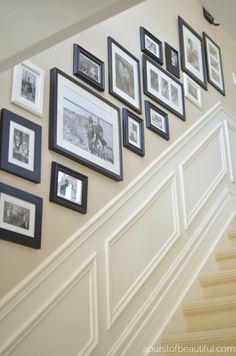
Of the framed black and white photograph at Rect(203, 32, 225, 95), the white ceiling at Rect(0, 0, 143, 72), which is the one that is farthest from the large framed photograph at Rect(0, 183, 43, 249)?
the framed black and white photograph at Rect(203, 32, 225, 95)

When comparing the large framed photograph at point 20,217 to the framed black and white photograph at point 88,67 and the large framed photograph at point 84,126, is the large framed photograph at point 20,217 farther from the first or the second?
the framed black and white photograph at point 88,67

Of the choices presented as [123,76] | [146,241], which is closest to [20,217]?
[146,241]

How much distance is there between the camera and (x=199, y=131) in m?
4.41

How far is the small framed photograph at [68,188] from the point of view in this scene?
2.75 meters

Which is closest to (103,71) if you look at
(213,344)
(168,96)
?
(168,96)

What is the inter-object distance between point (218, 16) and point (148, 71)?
230 cm

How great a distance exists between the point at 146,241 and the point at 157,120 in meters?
1.03

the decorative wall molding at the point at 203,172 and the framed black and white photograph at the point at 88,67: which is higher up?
the framed black and white photograph at the point at 88,67

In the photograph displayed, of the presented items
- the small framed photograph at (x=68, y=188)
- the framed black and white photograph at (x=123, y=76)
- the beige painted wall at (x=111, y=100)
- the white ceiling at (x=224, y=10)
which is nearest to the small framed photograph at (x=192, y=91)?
the beige painted wall at (x=111, y=100)

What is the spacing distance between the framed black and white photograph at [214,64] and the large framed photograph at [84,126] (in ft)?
6.16

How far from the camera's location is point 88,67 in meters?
3.30

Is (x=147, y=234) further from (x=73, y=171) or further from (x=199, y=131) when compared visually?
(x=199, y=131)

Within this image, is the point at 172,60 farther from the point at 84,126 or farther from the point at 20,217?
the point at 20,217

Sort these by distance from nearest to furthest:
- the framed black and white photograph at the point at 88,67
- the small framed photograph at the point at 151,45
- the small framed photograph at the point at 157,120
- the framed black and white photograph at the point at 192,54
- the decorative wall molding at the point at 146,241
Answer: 1. the decorative wall molding at the point at 146,241
2. the framed black and white photograph at the point at 88,67
3. the small framed photograph at the point at 157,120
4. the small framed photograph at the point at 151,45
5. the framed black and white photograph at the point at 192,54
